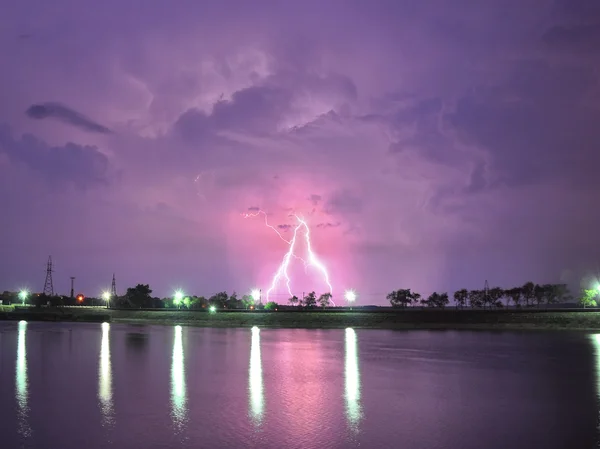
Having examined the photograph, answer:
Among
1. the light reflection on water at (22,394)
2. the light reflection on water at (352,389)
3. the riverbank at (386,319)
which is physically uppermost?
the light reflection on water at (22,394)

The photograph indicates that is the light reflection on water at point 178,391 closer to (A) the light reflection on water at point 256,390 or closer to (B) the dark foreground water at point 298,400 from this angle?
(B) the dark foreground water at point 298,400

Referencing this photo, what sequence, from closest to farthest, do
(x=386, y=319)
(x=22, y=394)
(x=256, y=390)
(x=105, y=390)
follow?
(x=22, y=394)
(x=105, y=390)
(x=256, y=390)
(x=386, y=319)

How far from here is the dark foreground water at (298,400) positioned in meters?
25.1

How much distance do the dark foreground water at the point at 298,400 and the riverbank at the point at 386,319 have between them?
168ft

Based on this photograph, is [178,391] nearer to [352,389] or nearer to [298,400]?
[298,400]

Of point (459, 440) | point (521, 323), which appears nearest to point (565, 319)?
point (521, 323)

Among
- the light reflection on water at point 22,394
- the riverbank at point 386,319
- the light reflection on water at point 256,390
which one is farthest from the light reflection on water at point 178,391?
the riverbank at point 386,319

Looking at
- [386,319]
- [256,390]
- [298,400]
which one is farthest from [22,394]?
[386,319]

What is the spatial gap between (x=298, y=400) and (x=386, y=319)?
311 ft

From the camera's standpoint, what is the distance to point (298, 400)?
34.3 m

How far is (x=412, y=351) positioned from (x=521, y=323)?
5733 cm

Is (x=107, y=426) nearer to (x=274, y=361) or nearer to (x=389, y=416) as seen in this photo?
(x=389, y=416)

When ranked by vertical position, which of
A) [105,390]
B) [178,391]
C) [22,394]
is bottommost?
[178,391]

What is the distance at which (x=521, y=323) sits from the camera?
11325 cm
